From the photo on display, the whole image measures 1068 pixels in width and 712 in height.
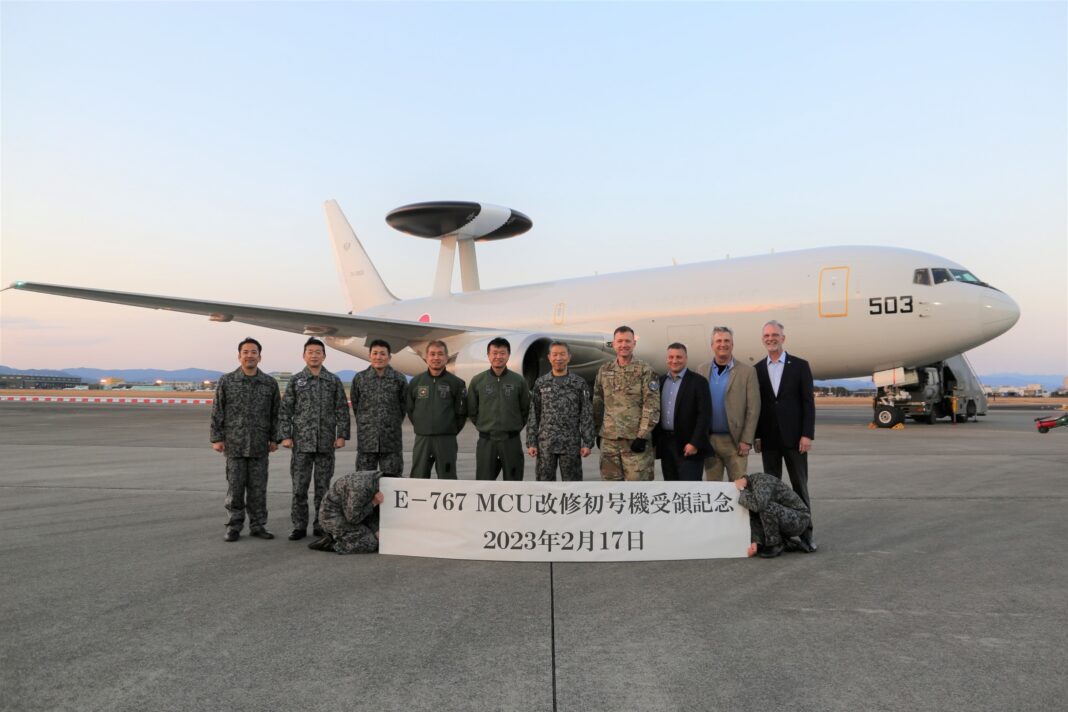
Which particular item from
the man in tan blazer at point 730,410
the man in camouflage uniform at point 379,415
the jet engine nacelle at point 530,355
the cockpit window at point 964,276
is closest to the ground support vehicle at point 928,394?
the cockpit window at point 964,276

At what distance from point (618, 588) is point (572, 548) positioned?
0.67m

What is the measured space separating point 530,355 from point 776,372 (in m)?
8.82

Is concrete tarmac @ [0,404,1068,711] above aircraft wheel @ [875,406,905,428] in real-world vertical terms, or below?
below

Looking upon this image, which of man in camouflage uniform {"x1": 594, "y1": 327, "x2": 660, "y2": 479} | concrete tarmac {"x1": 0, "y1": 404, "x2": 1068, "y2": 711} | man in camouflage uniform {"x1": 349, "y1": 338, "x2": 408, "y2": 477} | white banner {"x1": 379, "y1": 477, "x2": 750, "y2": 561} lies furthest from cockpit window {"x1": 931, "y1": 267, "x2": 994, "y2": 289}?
man in camouflage uniform {"x1": 349, "y1": 338, "x2": 408, "y2": 477}

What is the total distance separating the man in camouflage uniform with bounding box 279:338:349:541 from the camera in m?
5.56

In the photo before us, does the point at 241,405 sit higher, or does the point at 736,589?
the point at 241,405

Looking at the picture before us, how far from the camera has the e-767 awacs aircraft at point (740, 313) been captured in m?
12.8

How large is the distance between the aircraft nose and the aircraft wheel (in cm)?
282

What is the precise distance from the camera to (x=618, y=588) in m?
3.98

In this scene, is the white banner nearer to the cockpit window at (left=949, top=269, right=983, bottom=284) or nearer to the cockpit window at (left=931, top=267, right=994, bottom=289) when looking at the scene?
the cockpit window at (left=931, top=267, right=994, bottom=289)

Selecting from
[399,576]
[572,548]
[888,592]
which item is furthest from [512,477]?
[888,592]

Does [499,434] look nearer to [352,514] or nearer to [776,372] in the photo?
[352,514]

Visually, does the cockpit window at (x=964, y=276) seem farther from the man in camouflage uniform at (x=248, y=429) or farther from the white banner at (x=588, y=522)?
the man in camouflage uniform at (x=248, y=429)

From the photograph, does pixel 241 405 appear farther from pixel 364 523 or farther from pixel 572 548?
pixel 572 548
